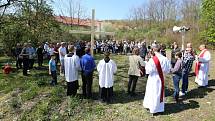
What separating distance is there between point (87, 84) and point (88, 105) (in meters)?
0.72

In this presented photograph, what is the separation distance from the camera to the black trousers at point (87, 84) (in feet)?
34.2

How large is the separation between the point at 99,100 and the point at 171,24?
4347 centimetres

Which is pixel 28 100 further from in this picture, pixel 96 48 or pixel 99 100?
pixel 96 48

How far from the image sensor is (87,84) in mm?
10531

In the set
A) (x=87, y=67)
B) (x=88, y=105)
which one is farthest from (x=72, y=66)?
(x=88, y=105)

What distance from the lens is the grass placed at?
957cm

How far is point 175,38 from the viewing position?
44.1 metres

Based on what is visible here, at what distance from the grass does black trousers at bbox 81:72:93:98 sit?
0.81 ft

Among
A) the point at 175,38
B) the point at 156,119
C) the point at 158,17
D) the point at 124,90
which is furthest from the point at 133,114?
the point at 158,17

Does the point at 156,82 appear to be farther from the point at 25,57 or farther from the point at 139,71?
the point at 25,57

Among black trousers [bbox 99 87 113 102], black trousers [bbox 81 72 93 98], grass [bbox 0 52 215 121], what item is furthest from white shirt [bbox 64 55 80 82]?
black trousers [bbox 99 87 113 102]

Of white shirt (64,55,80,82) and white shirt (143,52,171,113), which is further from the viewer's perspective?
white shirt (64,55,80,82)

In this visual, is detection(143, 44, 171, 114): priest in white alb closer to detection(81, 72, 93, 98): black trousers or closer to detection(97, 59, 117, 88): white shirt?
detection(97, 59, 117, 88): white shirt

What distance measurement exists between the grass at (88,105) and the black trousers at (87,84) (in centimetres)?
25
